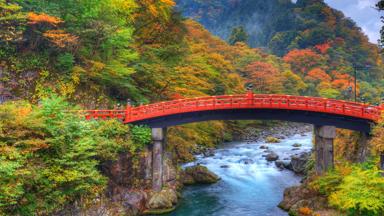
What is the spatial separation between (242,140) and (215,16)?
112969mm

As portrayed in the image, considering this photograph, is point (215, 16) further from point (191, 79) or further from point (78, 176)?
point (78, 176)

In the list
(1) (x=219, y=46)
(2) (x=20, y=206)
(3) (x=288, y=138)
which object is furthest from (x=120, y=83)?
(1) (x=219, y=46)

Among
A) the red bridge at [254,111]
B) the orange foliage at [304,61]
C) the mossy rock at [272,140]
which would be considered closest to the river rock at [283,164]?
the red bridge at [254,111]

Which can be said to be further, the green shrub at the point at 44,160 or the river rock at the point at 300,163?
the river rock at the point at 300,163

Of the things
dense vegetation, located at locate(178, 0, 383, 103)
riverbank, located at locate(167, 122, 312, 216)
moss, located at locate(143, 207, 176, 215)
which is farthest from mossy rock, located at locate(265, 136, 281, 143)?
moss, located at locate(143, 207, 176, 215)

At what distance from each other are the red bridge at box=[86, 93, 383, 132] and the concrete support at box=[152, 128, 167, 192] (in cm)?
77

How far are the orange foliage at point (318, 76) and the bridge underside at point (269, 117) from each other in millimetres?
52449

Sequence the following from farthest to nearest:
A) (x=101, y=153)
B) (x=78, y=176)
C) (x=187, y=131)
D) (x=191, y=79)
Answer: (x=187, y=131) < (x=191, y=79) < (x=101, y=153) < (x=78, y=176)

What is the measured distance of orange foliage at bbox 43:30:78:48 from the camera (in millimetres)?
26170

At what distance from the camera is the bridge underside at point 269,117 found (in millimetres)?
26875

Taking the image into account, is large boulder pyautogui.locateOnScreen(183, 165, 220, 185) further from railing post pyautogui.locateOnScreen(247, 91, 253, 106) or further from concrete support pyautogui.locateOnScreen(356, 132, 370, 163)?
concrete support pyautogui.locateOnScreen(356, 132, 370, 163)

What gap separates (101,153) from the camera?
22766 mm

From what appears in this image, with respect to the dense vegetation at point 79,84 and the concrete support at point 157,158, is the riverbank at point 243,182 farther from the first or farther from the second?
the dense vegetation at point 79,84

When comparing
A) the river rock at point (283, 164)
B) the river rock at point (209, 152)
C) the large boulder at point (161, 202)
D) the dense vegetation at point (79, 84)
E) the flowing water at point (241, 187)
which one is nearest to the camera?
the dense vegetation at point (79, 84)
